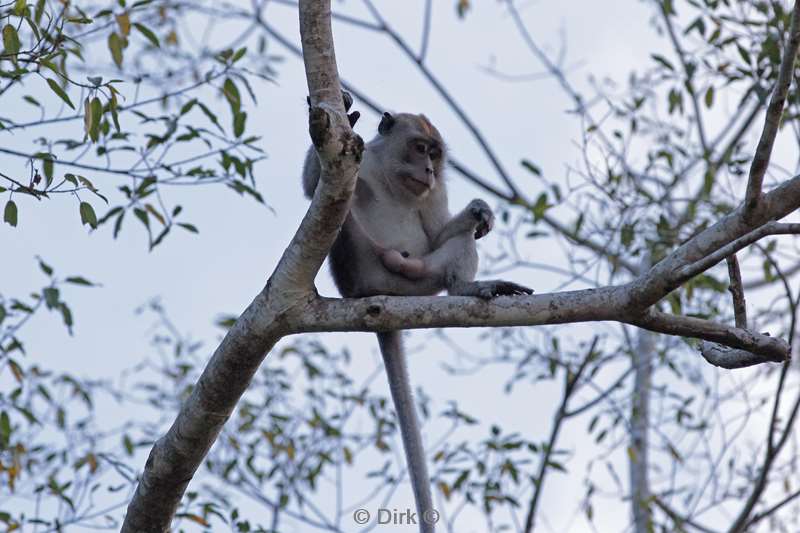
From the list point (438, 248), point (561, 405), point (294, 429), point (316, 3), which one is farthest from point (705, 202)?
point (316, 3)

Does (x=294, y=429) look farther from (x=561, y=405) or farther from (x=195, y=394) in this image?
(x=195, y=394)

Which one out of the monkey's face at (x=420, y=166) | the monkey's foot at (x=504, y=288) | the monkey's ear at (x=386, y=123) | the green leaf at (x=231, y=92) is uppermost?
the monkey's ear at (x=386, y=123)

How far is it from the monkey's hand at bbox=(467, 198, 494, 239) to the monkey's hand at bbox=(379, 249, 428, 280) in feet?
1.32

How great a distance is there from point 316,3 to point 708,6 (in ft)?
18.2

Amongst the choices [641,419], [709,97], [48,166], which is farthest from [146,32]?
[641,419]

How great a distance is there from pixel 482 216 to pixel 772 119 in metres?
2.41

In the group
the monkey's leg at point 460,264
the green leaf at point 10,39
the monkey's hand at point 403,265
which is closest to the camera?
the green leaf at point 10,39

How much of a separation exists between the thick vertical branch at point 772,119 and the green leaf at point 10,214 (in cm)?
327

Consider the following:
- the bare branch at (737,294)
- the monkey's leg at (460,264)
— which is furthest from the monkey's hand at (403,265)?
the bare branch at (737,294)

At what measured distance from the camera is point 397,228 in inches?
276

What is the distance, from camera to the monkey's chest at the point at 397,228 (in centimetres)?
691

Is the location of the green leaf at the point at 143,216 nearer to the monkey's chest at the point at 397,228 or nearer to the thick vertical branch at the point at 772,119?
the monkey's chest at the point at 397,228

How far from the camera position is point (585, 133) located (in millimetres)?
8758

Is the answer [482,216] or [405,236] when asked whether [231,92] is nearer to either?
[405,236]
